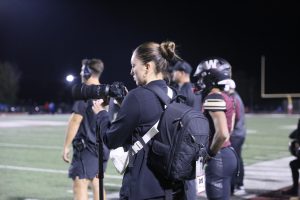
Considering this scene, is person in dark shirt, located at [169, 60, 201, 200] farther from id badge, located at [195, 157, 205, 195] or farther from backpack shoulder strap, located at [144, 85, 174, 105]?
backpack shoulder strap, located at [144, 85, 174, 105]

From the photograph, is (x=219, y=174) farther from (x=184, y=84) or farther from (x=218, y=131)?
(x=184, y=84)

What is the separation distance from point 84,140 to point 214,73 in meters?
1.77

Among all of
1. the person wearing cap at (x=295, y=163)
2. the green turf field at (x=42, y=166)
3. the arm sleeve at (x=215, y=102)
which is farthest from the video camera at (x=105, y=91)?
the person wearing cap at (x=295, y=163)

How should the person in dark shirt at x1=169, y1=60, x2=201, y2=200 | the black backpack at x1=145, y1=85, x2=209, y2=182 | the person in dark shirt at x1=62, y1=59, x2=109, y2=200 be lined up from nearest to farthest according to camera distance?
the black backpack at x1=145, y1=85, x2=209, y2=182 → the person in dark shirt at x1=62, y1=59, x2=109, y2=200 → the person in dark shirt at x1=169, y1=60, x2=201, y2=200

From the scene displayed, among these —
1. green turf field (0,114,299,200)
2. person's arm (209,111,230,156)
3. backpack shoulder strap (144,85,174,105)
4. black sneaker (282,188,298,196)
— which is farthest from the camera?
green turf field (0,114,299,200)

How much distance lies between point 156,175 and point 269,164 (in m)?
9.03

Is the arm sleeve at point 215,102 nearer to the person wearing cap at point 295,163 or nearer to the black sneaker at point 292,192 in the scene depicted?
the person wearing cap at point 295,163

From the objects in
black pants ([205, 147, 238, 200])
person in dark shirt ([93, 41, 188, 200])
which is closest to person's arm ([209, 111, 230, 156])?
black pants ([205, 147, 238, 200])

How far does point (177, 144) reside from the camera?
334cm

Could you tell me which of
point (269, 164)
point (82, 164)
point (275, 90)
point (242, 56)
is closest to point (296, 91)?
point (275, 90)

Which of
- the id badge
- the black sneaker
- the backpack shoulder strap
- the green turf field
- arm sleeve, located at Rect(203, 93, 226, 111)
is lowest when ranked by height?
the green turf field

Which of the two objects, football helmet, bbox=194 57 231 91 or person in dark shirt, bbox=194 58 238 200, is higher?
football helmet, bbox=194 57 231 91

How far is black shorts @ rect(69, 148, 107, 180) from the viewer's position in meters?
5.75

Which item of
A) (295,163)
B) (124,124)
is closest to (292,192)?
(295,163)
